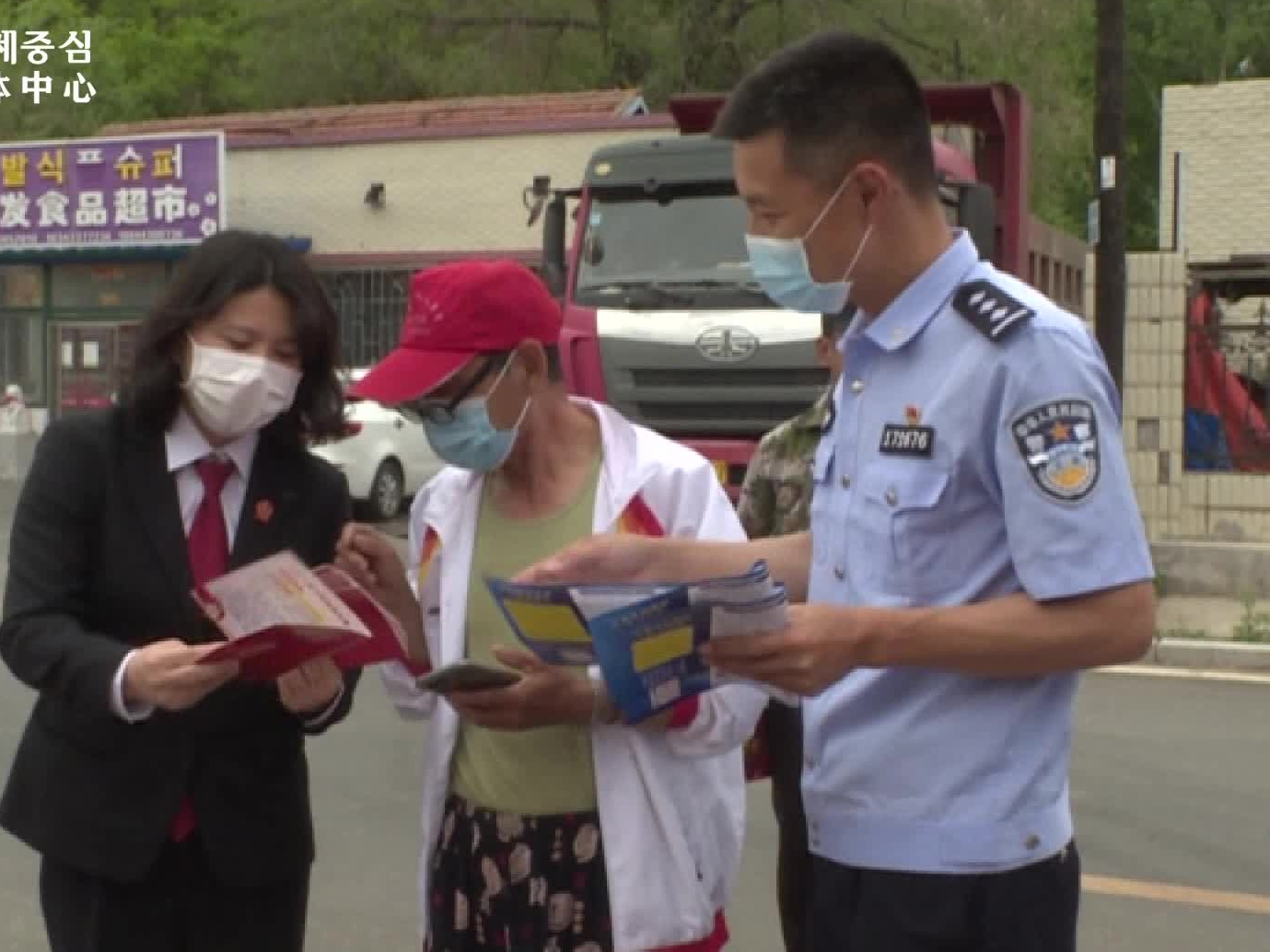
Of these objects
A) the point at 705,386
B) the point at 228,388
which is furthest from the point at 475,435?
the point at 705,386

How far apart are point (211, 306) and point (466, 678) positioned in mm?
782

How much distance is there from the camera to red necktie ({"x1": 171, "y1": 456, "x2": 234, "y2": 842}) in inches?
105

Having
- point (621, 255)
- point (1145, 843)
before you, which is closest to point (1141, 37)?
point (621, 255)

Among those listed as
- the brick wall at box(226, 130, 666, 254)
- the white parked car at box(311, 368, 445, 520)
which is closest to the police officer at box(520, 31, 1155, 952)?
A: the white parked car at box(311, 368, 445, 520)

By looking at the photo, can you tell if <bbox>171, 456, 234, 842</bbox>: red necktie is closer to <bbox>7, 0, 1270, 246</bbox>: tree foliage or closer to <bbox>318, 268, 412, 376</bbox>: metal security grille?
<bbox>7, 0, 1270, 246</bbox>: tree foliage

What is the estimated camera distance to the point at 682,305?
10.3 m

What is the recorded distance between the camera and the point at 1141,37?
3788 cm

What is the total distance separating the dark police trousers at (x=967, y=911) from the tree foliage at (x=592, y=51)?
64.6ft

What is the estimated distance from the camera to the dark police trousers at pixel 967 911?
6.72 feet

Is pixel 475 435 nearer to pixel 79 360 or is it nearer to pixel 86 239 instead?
pixel 86 239

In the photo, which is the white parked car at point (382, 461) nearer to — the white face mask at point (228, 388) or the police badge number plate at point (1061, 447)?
the white face mask at point (228, 388)

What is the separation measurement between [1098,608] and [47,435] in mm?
1621

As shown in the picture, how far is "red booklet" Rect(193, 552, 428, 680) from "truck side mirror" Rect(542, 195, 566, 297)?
8376 millimetres

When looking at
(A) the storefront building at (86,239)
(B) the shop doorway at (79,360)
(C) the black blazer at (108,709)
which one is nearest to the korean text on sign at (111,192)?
(A) the storefront building at (86,239)
